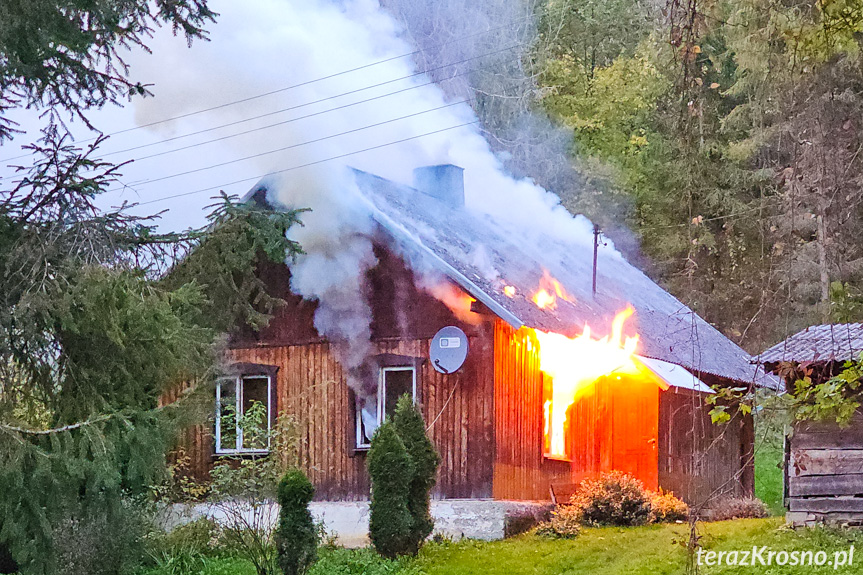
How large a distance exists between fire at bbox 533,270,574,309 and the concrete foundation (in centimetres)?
306

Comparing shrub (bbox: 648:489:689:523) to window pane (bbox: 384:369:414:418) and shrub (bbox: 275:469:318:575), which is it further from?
shrub (bbox: 275:469:318:575)

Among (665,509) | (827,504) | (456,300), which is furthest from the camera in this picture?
(665,509)

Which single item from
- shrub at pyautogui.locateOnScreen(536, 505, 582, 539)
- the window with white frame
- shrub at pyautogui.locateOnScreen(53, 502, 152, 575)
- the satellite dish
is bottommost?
shrub at pyautogui.locateOnScreen(536, 505, 582, 539)

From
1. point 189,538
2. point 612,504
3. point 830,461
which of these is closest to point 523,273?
point 612,504

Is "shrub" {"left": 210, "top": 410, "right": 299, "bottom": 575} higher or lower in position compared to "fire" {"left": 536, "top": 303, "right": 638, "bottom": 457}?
lower

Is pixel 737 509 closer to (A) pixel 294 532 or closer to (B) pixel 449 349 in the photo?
(B) pixel 449 349

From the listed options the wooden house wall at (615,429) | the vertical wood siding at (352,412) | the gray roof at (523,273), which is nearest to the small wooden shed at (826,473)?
the gray roof at (523,273)

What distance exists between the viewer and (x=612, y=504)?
1752cm

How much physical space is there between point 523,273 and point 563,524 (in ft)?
14.2

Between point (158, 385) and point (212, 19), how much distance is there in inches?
163

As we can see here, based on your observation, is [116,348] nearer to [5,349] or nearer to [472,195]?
[5,349]

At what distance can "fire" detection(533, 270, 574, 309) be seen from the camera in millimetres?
17641

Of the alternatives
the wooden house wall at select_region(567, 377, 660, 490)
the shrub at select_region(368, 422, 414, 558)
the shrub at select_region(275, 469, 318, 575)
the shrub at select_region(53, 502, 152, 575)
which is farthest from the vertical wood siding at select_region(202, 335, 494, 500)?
the shrub at select_region(53, 502, 152, 575)

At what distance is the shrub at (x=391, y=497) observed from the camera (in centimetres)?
1430
